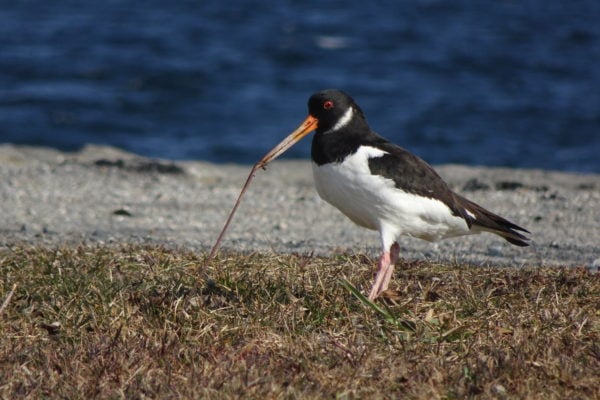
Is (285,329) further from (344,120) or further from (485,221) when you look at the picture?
(485,221)

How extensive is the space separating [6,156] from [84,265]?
21.8 ft

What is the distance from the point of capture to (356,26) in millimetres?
26359

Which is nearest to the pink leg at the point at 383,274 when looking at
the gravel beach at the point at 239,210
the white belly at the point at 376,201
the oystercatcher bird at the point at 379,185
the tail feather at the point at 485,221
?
the oystercatcher bird at the point at 379,185

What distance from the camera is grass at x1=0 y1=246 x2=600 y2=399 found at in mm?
4750

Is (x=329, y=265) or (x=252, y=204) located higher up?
(x=329, y=265)

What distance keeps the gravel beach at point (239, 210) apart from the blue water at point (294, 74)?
530 cm

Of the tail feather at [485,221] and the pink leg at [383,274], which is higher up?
the tail feather at [485,221]

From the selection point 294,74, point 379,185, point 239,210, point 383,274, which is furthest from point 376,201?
point 294,74

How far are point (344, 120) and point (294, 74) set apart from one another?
15940 mm

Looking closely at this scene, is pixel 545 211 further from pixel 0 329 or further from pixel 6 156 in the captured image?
pixel 6 156

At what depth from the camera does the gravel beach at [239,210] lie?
7.84m

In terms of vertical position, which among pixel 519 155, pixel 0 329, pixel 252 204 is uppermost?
pixel 0 329

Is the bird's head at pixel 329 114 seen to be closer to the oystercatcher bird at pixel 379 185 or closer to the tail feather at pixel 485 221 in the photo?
the oystercatcher bird at pixel 379 185

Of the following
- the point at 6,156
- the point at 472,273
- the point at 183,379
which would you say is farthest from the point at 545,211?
the point at 6,156
